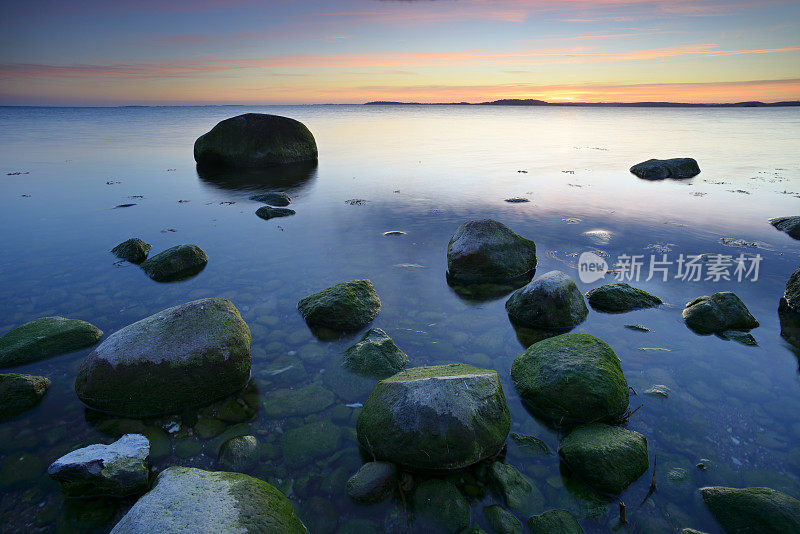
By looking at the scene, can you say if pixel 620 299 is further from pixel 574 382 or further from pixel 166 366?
pixel 166 366

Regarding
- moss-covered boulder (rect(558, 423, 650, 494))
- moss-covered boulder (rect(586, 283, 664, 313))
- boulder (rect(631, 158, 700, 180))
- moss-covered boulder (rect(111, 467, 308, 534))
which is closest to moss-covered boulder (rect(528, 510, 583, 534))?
moss-covered boulder (rect(558, 423, 650, 494))

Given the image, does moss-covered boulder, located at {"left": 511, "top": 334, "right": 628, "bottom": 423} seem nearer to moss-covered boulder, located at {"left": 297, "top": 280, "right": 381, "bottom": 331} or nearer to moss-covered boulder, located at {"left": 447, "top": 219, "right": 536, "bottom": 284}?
moss-covered boulder, located at {"left": 297, "top": 280, "right": 381, "bottom": 331}

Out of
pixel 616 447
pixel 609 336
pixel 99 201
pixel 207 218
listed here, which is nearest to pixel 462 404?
pixel 616 447

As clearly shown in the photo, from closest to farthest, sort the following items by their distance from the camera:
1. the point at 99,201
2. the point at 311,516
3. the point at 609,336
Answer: the point at 311,516
the point at 609,336
the point at 99,201

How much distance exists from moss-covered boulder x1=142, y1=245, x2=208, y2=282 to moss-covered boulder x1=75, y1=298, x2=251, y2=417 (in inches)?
205

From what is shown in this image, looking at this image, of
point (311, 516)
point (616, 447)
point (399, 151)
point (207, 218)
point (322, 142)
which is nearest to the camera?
point (311, 516)

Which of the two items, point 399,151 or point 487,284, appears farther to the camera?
point 399,151

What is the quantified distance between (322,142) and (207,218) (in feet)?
104

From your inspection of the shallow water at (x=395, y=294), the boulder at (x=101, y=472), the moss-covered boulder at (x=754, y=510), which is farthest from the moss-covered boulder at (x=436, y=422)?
the boulder at (x=101, y=472)

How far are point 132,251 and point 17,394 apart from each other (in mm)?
7336

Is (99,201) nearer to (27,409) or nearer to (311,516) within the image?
(27,409)

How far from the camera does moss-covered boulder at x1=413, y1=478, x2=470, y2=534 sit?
16.0ft

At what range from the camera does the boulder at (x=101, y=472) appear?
16.6 feet

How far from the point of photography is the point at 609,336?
8938 millimetres
